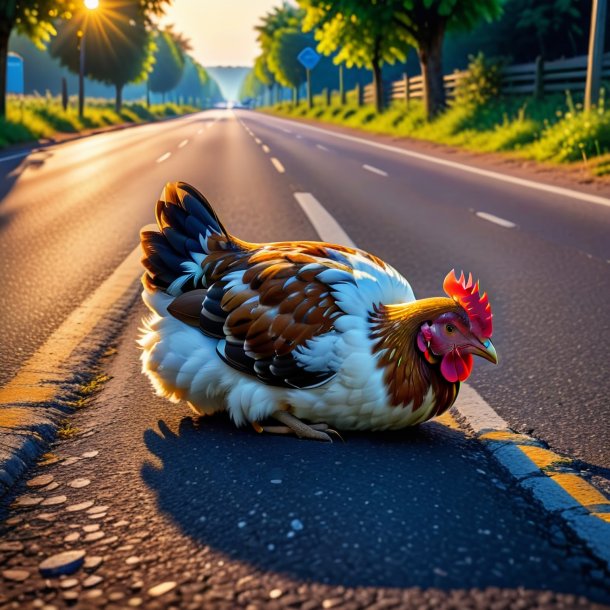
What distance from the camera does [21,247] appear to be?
755 centimetres

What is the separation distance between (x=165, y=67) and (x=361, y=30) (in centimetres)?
8834

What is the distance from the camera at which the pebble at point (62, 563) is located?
2.12 m

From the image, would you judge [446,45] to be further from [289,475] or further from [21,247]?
[289,475]

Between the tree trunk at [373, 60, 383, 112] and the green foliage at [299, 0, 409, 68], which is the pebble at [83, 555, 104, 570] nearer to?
the green foliage at [299, 0, 409, 68]

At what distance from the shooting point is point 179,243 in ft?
10.9

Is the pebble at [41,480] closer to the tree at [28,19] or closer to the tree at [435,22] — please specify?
the tree at [435,22]

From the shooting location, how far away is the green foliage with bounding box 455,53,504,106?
25594 mm

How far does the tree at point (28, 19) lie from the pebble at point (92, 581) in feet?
90.5

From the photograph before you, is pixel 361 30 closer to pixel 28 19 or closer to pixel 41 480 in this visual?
pixel 28 19

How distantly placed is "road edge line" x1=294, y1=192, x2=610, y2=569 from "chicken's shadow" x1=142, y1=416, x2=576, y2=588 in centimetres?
10

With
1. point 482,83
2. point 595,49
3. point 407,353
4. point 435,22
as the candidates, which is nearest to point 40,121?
point 435,22

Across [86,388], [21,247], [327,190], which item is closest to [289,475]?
[86,388]

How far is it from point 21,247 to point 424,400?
19.1ft

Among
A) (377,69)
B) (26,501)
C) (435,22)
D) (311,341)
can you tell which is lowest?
(26,501)
